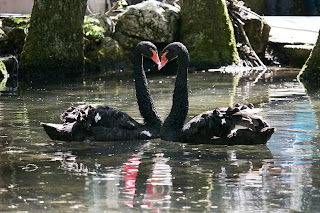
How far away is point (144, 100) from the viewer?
27.3ft

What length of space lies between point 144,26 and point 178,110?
956 cm

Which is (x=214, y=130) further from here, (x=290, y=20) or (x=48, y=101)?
(x=290, y=20)

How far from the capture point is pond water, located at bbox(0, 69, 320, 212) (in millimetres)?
5176

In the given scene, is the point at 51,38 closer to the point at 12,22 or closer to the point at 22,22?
the point at 22,22

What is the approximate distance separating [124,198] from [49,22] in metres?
10.9

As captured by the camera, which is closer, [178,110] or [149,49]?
[178,110]

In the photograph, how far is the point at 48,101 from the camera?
36.5 ft

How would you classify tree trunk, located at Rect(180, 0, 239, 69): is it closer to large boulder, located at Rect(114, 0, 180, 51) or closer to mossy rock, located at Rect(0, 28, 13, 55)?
large boulder, located at Rect(114, 0, 180, 51)

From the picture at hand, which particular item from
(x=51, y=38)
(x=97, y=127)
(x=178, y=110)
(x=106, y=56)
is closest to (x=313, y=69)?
(x=106, y=56)

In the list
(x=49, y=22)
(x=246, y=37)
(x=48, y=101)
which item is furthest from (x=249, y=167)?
(x=246, y=37)

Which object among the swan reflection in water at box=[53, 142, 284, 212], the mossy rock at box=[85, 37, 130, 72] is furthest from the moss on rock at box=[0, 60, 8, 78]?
the swan reflection in water at box=[53, 142, 284, 212]

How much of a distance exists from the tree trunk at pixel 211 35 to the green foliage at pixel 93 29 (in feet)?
6.90

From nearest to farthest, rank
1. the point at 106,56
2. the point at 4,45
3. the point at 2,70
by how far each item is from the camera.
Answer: the point at 2,70 < the point at 4,45 < the point at 106,56

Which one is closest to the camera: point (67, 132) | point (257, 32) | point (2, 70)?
point (67, 132)
